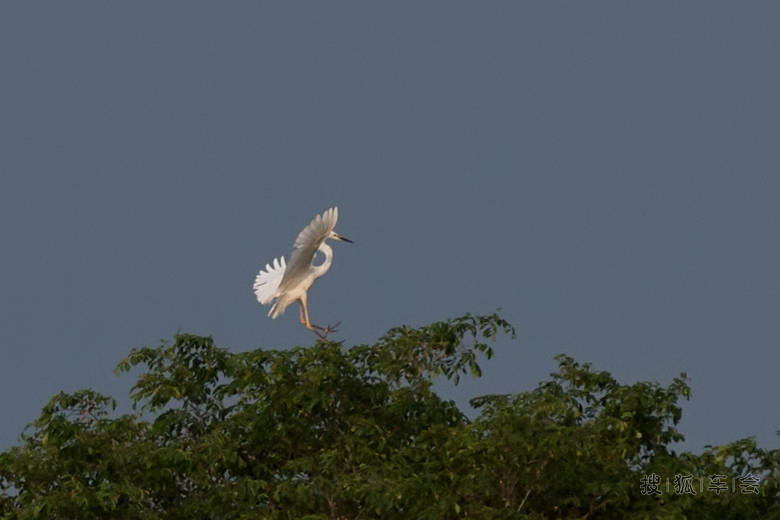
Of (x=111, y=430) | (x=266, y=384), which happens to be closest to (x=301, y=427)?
(x=266, y=384)

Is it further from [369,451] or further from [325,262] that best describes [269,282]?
[369,451]

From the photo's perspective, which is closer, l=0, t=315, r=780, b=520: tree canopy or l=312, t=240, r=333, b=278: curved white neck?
l=0, t=315, r=780, b=520: tree canopy

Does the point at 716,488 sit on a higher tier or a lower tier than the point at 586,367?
lower

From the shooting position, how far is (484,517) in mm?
12539

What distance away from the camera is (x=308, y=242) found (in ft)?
52.7

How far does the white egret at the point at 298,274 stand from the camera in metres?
16.0

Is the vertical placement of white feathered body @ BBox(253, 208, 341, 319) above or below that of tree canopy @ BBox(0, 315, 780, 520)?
above

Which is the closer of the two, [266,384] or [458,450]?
[458,450]

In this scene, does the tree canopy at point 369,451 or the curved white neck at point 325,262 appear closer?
the tree canopy at point 369,451

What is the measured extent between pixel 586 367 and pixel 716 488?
2038 mm

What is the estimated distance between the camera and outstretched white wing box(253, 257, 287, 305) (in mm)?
17578

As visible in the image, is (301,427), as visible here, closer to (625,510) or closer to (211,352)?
(211,352)

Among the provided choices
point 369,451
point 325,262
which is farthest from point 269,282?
point 369,451

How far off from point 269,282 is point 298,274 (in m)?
0.80
